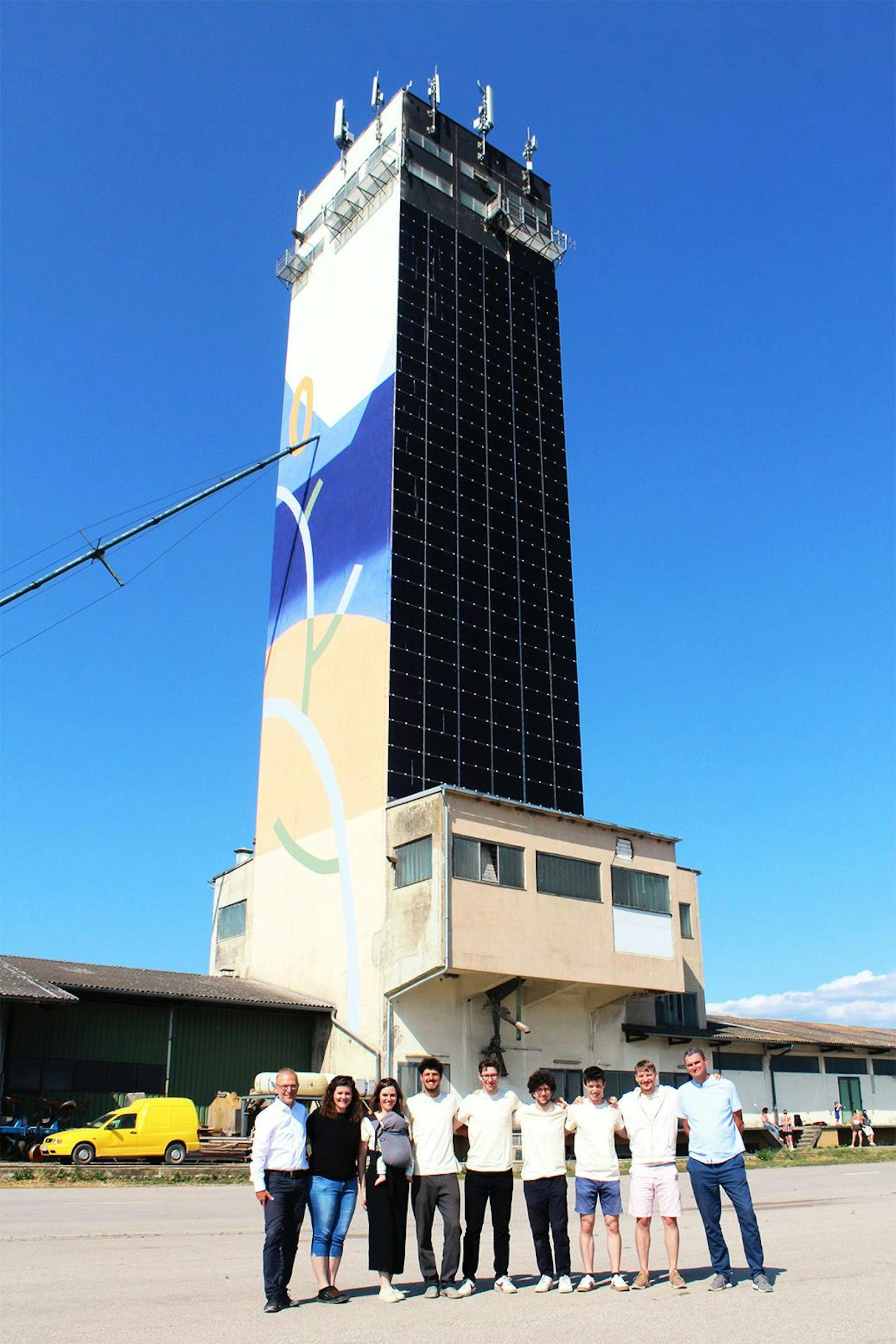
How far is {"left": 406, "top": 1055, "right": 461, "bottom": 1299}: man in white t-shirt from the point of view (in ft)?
30.6

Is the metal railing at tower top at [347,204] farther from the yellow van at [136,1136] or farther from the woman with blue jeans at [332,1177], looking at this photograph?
the woman with blue jeans at [332,1177]

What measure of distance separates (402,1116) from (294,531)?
42099 millimetres

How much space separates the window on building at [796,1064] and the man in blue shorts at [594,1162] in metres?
40.3

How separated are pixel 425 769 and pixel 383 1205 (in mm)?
31582

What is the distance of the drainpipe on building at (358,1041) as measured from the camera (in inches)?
1368

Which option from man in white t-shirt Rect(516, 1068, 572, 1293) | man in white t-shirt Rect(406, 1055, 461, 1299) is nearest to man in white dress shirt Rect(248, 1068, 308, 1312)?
man in white t-shirt Rect(406, 1055, 461, 1299)

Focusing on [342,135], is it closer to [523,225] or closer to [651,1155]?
[523,225]

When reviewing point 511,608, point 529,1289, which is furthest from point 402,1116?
point 511,608

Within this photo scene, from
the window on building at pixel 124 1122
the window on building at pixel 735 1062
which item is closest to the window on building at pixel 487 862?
the window on building at pixel 124 1122

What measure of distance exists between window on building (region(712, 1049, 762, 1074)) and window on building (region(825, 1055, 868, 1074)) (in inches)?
211

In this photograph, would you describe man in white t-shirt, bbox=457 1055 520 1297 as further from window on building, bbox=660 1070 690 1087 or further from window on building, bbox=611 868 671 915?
window on building, bbox=660 1070 690 1087

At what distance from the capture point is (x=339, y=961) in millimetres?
37875

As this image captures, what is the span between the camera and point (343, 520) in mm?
47094

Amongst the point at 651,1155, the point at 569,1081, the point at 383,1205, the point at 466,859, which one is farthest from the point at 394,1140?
the point at 569,1081
